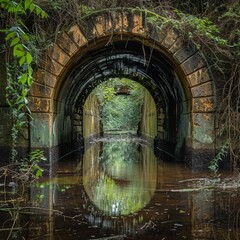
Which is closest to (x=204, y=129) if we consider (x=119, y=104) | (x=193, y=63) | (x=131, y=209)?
(x=193, y=63)

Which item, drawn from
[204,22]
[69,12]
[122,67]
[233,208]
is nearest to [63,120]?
[122,67]

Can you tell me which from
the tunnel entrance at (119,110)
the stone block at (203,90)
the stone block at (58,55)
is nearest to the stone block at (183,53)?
the stone block at (203,90)

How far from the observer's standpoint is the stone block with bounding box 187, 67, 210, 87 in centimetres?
955

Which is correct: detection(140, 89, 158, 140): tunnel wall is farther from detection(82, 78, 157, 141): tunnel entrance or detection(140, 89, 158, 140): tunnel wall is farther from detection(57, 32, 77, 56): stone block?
detection(57, 32, 77, 56): stone block

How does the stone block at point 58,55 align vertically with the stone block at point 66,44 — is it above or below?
below

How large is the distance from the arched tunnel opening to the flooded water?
372 centimetres

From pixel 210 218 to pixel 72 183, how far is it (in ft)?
12.1

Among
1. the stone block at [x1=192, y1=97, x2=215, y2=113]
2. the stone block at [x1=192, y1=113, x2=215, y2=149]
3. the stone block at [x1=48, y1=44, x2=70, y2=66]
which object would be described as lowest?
the stone block at [x1=192, y1=113, x2=215, y2=149]

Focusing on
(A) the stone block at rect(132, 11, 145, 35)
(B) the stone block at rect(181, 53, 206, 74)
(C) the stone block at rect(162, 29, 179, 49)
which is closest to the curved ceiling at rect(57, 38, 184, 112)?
(A) the stone block at rect(132, 11, 145, 35)

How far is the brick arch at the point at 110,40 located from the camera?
9367mm

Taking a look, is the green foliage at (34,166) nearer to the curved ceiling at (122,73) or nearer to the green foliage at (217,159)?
the green foliage at (217,159)

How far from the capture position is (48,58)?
9.36m

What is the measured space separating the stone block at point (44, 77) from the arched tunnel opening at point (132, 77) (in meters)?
1.87

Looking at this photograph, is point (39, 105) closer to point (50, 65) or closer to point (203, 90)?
point (50, 65)
